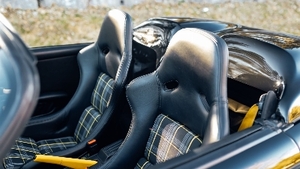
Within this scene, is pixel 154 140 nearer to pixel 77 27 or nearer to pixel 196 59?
pixel 196 59

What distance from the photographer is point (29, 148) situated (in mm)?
2336

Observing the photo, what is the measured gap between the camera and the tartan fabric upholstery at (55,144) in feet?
7.73

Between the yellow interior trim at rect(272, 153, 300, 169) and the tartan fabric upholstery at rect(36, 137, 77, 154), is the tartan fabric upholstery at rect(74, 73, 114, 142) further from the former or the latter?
the yellow interior trim at rect(272, 153, 300, 169)

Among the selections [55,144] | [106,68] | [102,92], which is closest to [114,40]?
[106,68]

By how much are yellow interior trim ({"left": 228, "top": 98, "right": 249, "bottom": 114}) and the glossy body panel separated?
0.13 metres

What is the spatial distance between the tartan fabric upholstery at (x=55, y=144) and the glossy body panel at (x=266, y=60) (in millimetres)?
825

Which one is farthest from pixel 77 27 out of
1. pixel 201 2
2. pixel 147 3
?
pixel 201 2

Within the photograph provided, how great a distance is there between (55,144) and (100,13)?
12.4 feet

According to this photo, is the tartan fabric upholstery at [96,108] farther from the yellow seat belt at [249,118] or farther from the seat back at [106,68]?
the yellow seat belt at [249,118]

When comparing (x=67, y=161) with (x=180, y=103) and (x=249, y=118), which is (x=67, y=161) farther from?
(x=249, y=118)

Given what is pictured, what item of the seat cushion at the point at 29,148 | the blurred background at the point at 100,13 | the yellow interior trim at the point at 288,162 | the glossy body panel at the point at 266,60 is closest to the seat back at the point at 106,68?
the seat cushion at the point at 29,148

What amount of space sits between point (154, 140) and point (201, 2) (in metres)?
5.48

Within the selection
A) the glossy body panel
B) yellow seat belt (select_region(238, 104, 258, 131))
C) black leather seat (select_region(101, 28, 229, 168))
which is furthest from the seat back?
yellow seat belt (select_region(238, 104, 258, 131))

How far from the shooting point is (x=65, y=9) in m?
5.68
